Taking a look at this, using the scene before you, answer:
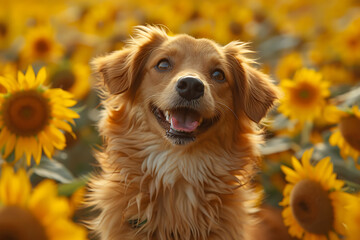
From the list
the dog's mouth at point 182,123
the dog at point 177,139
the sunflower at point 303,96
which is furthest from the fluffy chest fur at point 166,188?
the sunflower at point 303,96

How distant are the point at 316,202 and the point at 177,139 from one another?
1.05 meters

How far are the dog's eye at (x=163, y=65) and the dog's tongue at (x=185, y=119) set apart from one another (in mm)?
381

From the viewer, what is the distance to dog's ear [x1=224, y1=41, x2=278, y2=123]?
3203 millimetres

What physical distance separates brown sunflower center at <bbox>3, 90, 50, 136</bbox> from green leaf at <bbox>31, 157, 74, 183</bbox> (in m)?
0.34

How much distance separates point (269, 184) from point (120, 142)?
1.68 metres

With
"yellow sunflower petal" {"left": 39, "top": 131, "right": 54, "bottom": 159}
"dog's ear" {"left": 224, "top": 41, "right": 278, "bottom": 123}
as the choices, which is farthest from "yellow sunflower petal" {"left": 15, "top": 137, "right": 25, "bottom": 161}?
"dog's ear" {"left": 224, "top": 41, "right": 278, "bottom": 123}

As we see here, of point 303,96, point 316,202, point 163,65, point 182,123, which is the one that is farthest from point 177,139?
point 303,96

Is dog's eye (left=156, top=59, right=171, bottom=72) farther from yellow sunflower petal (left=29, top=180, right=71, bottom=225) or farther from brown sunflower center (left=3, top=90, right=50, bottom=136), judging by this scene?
yellow sunflower petal (left=29, top=180, right=71, bottom=225)

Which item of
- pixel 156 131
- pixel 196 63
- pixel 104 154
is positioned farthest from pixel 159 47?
pixel 104 154

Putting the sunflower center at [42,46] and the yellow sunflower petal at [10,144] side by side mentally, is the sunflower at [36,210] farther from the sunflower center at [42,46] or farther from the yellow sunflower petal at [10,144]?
the sunflower center at [42,46]

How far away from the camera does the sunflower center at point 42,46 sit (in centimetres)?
475

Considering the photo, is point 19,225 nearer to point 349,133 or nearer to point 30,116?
point 30,116

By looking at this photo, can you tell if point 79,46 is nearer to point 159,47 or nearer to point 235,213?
point 159,47

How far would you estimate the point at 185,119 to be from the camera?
9.73 ft
